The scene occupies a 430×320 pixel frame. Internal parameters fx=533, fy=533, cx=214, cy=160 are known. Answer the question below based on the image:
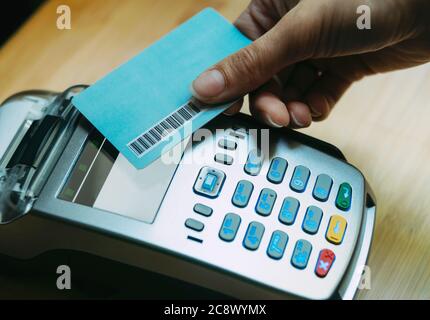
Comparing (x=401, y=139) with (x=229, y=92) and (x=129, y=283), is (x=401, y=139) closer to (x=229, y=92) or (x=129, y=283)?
(x=229, y=92)

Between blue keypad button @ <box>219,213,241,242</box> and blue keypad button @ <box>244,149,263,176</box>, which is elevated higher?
blue keypad button @ <box>244,149,263,176</box>

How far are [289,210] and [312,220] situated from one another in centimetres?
2

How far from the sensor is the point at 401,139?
0.53 metres

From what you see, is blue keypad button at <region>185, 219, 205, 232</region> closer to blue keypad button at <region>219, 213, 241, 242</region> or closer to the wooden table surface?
blue keypad button at <region>219, 213, 241, 242</region>

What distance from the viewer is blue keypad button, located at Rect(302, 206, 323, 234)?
16.0 inches

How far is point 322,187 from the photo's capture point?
0.43 metres

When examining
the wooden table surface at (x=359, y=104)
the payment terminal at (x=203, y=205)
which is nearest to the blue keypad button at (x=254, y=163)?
the payment terminal at (x=203, y=205)

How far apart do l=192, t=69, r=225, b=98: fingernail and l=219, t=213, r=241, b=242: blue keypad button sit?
0.34 ft

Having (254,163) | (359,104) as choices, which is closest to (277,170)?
(254,163)

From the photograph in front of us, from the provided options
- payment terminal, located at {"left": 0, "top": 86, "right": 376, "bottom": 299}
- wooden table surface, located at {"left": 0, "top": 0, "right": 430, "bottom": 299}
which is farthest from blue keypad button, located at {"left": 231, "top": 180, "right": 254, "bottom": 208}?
wooden table surface, located at {"left": 0, "top": 0, "right": 430, "bottom": 299}

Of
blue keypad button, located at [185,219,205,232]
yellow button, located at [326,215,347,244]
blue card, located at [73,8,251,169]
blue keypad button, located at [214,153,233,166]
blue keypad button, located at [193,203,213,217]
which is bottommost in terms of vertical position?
blue keypad button, located at [185,219,205,232]

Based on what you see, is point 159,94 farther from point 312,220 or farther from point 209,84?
point 312,220

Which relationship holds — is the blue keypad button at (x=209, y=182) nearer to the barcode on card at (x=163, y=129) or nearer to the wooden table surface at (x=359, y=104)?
the barcode on card at (x=163, y=129)

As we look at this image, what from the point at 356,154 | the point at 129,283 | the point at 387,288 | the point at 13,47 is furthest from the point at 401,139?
the point at 13,47
